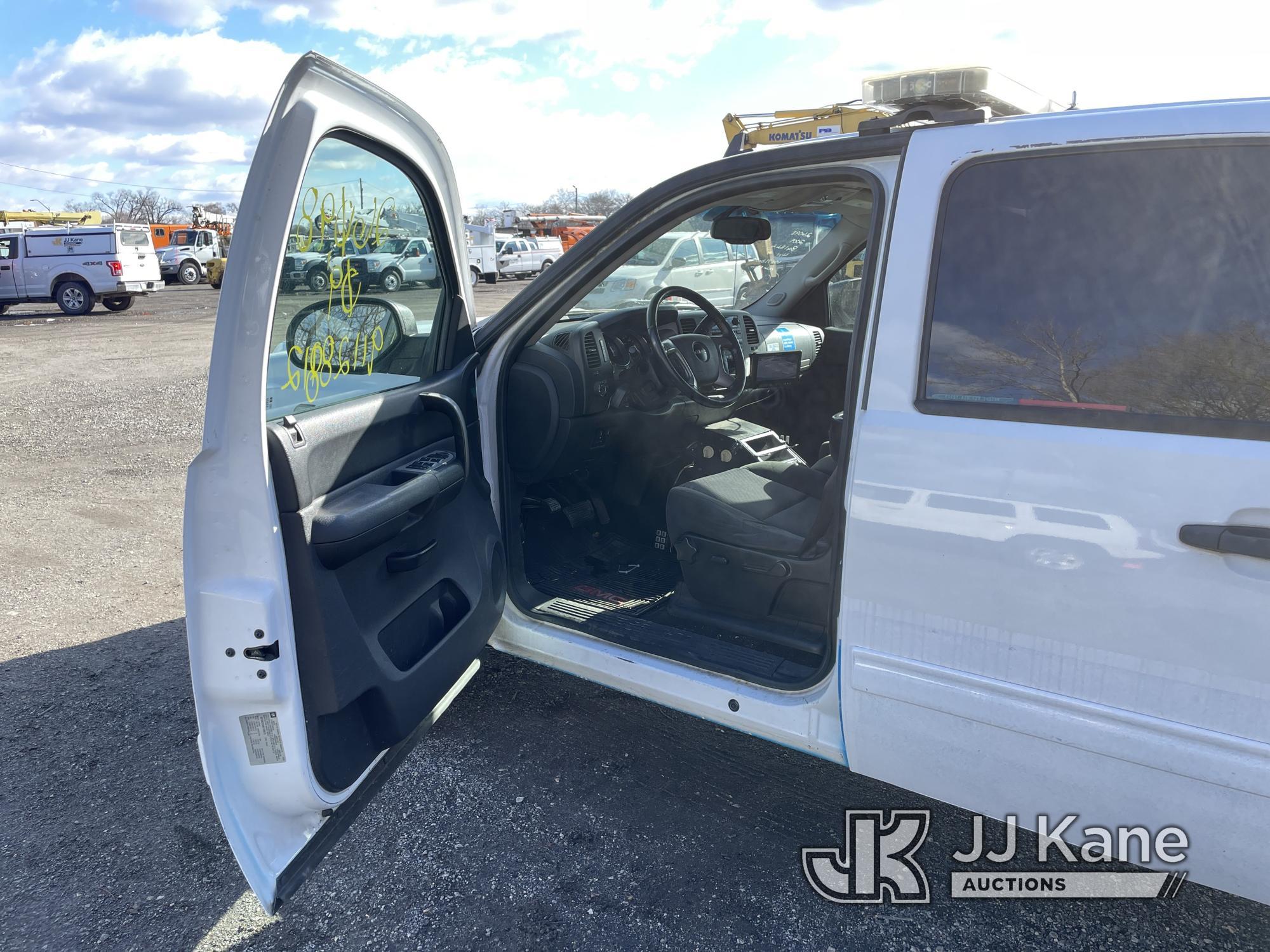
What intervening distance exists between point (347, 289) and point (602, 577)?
4.93 feet

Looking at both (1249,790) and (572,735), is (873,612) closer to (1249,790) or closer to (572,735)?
(1249,790)

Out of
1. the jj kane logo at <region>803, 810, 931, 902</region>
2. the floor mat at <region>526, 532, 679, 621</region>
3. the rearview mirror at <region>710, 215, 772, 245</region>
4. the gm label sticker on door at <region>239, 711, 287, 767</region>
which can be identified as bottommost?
the jj kane logo at <region>803, 810, 931, 902</region>

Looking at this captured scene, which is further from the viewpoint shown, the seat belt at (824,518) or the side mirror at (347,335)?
the seat belt at (824,518)

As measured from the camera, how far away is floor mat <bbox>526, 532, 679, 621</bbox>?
9.61 feet

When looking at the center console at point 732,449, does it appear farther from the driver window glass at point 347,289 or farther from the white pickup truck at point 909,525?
the driver window glass at point 347,289

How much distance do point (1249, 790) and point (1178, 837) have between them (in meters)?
0.18

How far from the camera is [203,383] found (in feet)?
31.4

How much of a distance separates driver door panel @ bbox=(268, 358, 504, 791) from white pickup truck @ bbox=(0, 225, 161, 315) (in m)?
19.8

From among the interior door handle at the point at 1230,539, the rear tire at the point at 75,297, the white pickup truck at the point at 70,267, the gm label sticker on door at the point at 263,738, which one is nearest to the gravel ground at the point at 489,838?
the gm label sticker on door at the point at 263,738

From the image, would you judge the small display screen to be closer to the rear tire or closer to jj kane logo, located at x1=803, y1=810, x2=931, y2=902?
jj kane logo, located at x1=803, y1=810, x2=931, y2=902

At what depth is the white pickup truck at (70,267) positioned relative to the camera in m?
18.7

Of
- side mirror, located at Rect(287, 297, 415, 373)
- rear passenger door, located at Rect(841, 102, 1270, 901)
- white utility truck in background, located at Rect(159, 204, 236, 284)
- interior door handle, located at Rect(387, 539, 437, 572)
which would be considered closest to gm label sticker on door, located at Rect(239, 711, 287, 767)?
interior door handle, located at Rect(387, 539, 437, 572)

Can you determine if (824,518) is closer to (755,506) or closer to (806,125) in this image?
(755,506)

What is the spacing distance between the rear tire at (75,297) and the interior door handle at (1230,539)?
2219 centimetres
